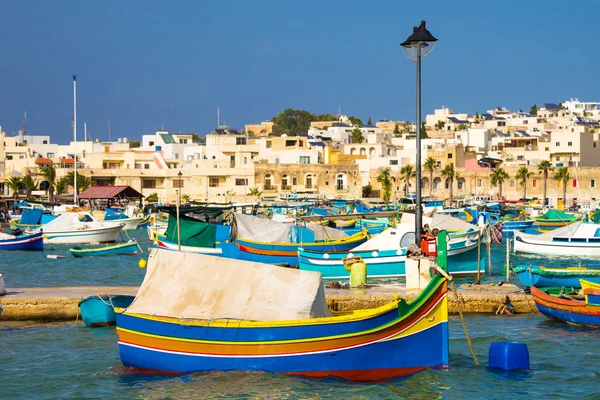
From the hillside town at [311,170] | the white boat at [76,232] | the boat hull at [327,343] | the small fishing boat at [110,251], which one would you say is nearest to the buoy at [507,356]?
the boat hull at [327,343]

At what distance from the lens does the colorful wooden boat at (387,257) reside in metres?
27.9

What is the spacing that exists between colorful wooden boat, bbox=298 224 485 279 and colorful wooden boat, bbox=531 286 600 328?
A: 7.01m

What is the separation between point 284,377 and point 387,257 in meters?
13.2

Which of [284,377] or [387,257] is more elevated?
[387,257]

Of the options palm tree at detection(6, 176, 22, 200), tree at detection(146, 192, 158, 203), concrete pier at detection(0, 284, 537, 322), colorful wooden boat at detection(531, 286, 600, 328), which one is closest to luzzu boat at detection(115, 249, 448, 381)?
concrete pier at detection(0, 284, 537, 322)

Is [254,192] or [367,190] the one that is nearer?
[254,192]

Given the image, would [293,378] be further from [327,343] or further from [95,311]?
[95,311]

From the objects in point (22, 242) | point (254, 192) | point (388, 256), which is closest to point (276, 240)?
point (388, 256)

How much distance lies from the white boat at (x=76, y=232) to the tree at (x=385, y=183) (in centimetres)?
4031

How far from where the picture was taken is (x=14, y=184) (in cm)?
8481

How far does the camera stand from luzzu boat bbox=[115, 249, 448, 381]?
1490 cm

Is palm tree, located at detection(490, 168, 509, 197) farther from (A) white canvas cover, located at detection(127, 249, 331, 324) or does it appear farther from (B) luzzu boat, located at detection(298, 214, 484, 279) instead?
(A) white canvas cover, located at detection(127, 249, 331, 324)

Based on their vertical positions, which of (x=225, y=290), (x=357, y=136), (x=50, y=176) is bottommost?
(x=225, y=290)

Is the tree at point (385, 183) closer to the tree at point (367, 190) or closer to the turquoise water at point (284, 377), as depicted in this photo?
the tree at point (367, 190)
